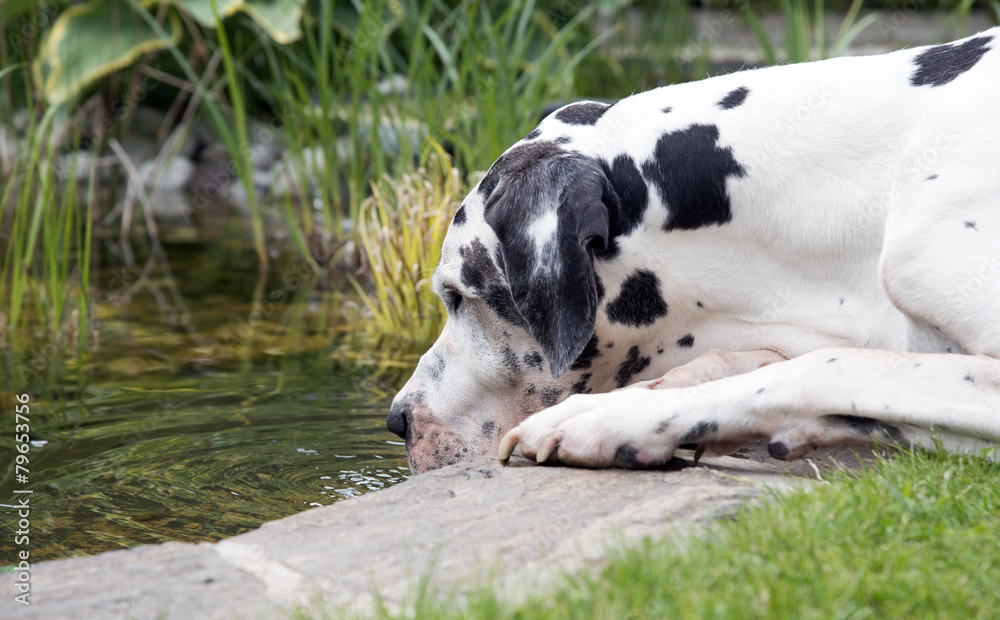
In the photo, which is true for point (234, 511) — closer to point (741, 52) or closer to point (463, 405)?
point (463, 405)

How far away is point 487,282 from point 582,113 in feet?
1.86

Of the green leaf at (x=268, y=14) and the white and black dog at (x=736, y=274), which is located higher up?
the green leaf at (x=268, y=14)

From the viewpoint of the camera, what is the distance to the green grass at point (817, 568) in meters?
1.50

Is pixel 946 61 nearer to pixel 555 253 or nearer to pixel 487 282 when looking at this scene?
pixel 555 253

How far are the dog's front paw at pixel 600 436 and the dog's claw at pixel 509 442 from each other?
0.12ft

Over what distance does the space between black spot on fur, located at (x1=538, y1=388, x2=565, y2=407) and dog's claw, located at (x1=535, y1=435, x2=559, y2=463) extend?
424 mm

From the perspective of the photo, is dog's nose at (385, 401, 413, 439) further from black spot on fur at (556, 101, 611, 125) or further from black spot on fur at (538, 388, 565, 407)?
black spot on fur at (556, 101, 611, 125)

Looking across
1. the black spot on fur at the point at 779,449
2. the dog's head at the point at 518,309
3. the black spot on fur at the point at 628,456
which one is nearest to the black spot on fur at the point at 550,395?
the dog's head at the point at 518,309

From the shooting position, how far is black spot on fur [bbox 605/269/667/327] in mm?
2572

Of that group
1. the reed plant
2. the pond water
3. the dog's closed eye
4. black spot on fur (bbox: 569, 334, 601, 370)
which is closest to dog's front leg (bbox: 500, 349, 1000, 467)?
black spot on fur (bbox: 569, 334, 601, 370)

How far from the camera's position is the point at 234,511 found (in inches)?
107

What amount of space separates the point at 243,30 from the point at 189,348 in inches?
282

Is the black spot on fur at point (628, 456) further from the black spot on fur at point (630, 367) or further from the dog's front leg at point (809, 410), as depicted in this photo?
the black spot on fur at point (630, 367)

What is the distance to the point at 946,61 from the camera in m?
2.56
